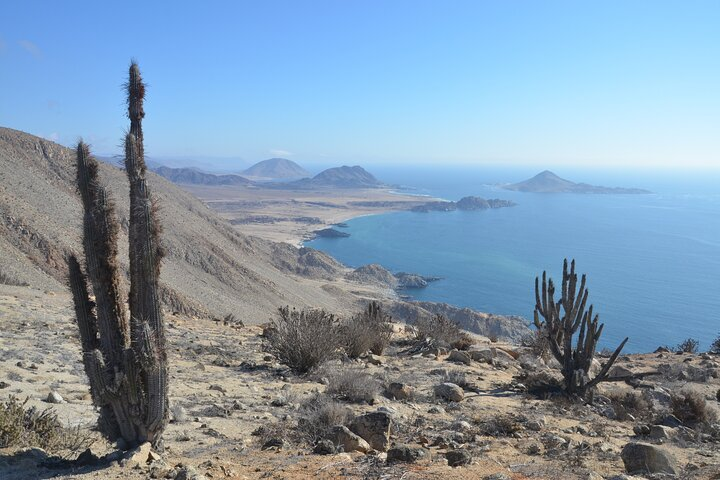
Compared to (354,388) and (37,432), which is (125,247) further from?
(37,432)

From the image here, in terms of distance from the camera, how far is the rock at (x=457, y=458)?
4.80m

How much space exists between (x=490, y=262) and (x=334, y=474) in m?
73.2

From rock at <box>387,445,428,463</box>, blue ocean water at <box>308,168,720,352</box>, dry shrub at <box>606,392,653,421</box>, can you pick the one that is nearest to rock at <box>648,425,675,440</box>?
dry shrub at <box>606,392,653,421</box>

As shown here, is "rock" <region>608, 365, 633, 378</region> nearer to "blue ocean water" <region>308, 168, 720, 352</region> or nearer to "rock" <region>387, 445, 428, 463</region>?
"rock" <region>387, 445, 428, 463</region>

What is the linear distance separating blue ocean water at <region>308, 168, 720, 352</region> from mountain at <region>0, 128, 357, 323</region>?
71.2 ft

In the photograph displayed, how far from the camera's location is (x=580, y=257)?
77500 millimetres

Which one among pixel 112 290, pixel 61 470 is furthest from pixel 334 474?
pixel 112 290

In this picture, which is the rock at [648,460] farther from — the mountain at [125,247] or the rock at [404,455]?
the mountain at [125,247]

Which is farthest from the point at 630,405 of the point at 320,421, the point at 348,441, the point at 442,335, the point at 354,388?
the point at 348,441

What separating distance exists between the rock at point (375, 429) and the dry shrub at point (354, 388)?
5.28 ft

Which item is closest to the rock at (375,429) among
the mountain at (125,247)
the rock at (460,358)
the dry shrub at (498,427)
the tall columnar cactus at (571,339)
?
the dry shrub at (498,427)

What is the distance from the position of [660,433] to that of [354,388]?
13.3 ft

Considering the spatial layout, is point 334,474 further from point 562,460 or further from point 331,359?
point 331,359

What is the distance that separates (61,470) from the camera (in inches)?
163
